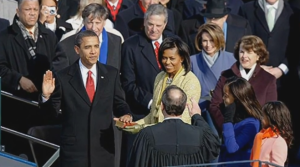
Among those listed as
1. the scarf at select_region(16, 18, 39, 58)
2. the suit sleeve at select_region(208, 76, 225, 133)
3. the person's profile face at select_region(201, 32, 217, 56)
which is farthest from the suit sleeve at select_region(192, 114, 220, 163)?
the scarf at select_region(16, 18, 39, 58)

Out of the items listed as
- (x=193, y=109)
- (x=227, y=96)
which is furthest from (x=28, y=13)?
(x=193, y=109)

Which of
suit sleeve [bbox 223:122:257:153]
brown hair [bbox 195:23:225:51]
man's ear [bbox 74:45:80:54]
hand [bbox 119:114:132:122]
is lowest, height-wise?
suit sleeve [bbox 223:122:257:153]

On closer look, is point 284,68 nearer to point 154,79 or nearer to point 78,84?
point 154,79

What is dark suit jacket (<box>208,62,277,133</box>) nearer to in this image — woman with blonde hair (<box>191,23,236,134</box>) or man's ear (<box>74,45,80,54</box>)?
woman with blonde hair (<box>191,23,236,134</box>)

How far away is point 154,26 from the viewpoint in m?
11.8

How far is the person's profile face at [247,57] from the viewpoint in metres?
11.4

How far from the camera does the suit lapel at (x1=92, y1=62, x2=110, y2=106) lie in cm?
1070

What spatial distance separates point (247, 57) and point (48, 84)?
2350 millimetres

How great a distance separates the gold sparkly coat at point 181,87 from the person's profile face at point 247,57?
3.64ft

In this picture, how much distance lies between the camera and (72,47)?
1157cm

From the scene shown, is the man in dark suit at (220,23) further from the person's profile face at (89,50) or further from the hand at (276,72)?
the person's profile face at (89,50)

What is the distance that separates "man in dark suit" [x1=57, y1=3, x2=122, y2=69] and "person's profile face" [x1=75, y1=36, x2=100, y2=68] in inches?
32.7

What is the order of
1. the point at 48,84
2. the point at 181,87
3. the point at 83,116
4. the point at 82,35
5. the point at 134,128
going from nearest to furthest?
the point at 134,128 → the point at 181,87 → the point at 48,84 → the point at 83,116 → the point at 82,35

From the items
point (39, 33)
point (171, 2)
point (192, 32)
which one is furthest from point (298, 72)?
point (39, 33)
